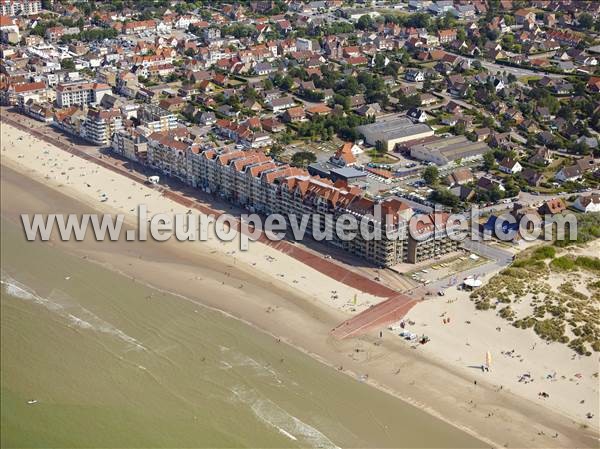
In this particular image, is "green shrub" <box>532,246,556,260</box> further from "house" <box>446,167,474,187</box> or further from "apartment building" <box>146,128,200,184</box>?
"apartment building" <box>146,128,200,184</box>

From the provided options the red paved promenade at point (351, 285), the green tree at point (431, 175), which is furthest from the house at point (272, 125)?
the green tree at point (431, 175)

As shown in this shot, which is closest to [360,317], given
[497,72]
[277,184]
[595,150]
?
[277,184]

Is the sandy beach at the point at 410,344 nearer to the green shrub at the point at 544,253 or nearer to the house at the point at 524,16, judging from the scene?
the green shrub at the point at 544,253

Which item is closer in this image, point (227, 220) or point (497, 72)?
point (227, 220)

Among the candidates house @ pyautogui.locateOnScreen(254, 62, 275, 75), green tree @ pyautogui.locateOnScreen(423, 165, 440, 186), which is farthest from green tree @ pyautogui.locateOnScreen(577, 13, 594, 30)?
green tree @ pyautogui.locateOnScreen(423, 165, 440, 186)

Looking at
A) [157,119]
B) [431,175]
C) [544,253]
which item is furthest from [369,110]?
[544,253]

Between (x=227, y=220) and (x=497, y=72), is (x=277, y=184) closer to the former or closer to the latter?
(x=227, y=220)
